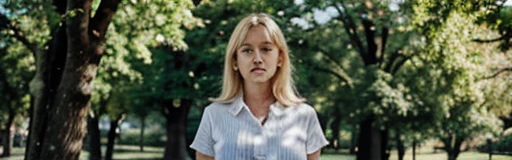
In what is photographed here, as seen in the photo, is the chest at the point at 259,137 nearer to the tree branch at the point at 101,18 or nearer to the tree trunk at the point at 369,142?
the tree branch at the point at 101,18

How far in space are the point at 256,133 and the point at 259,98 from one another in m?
0.19

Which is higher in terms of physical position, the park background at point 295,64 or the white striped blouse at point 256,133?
the park background at point 295,64

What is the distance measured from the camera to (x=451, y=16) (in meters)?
10.2

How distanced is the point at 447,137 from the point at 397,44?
575cm

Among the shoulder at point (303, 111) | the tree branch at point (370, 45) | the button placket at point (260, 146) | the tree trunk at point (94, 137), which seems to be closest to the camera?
the button placket at point (260, 146)

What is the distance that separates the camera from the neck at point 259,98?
9.00 feet

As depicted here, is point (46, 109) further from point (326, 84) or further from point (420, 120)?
point (326, 84)

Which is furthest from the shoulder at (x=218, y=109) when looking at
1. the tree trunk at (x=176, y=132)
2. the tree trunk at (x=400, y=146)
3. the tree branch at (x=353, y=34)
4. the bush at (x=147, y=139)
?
the bush at (x=147, y=139)

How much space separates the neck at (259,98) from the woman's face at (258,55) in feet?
0.22

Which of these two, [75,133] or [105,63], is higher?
[105,63]

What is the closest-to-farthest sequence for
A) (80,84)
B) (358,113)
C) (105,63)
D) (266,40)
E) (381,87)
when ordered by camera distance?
1. (266,40)
2. (80,84)
3. (105,63)
4. (381,87)
5. (358,113)

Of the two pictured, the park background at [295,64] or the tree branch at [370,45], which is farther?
the tree branch at [370,45]

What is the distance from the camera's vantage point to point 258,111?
9.04ft

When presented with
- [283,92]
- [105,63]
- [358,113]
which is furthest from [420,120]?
[283,92]
